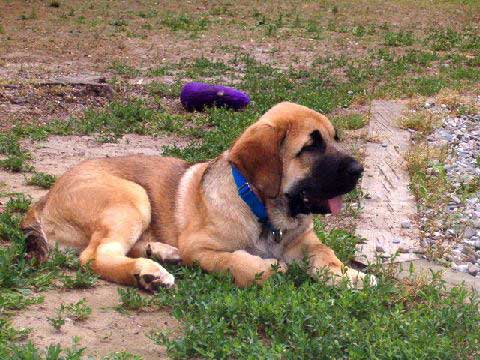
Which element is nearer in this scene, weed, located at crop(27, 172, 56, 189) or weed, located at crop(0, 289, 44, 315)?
weed, located at crop(0, 289, 44, 315)

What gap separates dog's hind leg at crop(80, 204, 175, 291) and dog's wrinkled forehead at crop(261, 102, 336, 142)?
115 centimetres

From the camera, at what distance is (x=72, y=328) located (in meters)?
4.02

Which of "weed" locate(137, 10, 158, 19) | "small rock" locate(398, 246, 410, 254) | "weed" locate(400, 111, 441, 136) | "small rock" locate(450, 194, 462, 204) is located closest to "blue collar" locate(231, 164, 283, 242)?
"small rock" locate(398, 246, 410, 254)

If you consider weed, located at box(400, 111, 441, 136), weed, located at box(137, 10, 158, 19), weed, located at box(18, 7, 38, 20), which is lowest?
weed, located at box(137, 10, 158, 19)

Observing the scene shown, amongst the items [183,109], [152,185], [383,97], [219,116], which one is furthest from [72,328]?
[383,97]

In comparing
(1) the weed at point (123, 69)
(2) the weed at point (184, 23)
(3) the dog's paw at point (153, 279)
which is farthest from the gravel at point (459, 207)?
(2) the weed at point (184, 23)

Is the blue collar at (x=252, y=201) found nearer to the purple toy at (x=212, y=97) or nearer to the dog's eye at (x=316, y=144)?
the dog's eye at (x=316, y=144)

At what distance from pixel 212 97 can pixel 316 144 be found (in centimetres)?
517

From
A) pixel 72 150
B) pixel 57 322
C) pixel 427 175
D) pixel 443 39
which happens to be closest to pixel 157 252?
pixel 57 322

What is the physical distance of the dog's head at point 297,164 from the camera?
4.81 metres

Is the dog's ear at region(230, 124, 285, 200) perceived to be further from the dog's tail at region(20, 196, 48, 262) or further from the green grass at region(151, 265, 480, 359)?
the dog's tail at region(20, 196, 48, 262)

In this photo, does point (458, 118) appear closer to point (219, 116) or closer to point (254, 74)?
point (219, 116)

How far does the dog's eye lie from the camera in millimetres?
4914

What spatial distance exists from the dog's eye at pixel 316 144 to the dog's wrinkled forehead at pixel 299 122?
0.08ft
